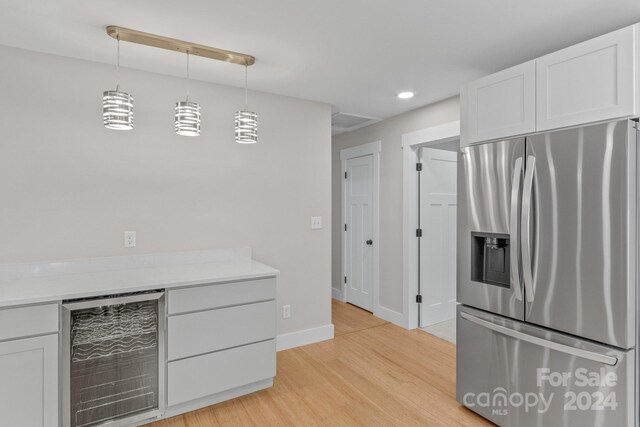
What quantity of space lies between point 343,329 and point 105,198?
106 inches

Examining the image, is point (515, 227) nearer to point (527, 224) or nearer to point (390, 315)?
point (527, 224)

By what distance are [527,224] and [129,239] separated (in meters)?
2.76

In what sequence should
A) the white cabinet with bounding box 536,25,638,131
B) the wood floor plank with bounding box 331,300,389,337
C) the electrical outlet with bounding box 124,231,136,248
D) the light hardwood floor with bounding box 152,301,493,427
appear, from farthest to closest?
1. the wood floor plank with bounding box 331,300,389,337
2. the electrical outlet with bounding box 124,231,136,248
3. the light hardwood floor with bounding box 152,301,493,427
4. the white cabinet with bounding box 536,25,638,131

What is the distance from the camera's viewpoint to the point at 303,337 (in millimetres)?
3508

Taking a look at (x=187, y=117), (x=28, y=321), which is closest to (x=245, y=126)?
(x=187, y=117)

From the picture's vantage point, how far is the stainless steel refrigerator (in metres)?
1.68

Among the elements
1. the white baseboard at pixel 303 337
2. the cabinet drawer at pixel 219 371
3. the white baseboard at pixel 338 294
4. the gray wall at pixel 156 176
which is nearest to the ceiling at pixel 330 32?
the gray wall at pixel 156 176

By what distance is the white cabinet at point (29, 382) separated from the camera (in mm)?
1830

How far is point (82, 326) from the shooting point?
2.09m

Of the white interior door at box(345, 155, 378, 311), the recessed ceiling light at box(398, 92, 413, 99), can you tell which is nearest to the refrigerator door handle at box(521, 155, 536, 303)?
the recessed ceiling light at box(398, 92, 413, 99)

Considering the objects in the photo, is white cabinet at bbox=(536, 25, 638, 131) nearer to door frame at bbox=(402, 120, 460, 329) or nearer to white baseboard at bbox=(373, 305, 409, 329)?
door frame at bbox=(402, 120, 460, 329)

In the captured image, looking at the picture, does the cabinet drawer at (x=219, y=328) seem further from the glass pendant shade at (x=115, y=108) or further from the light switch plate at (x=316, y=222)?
the glass pendant shade at (x=115, y=108)

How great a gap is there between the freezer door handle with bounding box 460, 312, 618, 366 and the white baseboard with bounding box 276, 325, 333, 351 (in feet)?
5.43

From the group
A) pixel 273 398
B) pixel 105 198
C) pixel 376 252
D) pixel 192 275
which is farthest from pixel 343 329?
pixel 105 198
